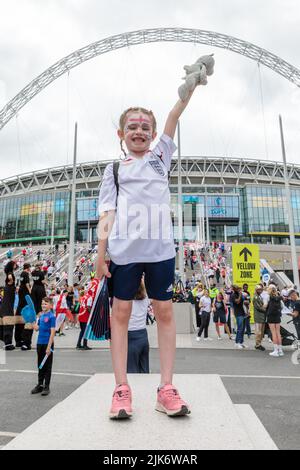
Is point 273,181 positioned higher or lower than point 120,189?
higher

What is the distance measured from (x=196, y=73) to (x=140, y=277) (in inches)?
55.4

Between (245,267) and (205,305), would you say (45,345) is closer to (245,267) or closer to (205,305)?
(205,305)

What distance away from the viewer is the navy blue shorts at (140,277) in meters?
2.18

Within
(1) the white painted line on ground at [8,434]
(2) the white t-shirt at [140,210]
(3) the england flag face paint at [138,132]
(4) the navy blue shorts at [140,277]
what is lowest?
(1) the white painted line on ground at [8,434]

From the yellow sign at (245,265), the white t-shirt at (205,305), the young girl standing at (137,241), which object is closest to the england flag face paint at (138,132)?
the young girl standing at (137,241)

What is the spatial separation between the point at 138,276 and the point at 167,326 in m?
0.38

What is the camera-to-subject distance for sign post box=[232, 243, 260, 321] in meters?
12.9

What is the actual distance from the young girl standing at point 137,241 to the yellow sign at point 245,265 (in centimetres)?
1099

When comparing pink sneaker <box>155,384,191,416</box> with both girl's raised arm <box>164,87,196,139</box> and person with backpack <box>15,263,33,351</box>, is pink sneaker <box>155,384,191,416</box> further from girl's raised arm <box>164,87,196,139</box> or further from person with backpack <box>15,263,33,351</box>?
person with backpack <box>15,263,33,351</box>

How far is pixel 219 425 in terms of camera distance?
169cm

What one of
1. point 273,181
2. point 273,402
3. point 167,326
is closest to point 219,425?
point 167,326

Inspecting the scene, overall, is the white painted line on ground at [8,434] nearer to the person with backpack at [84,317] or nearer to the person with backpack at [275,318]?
the person with backpack at [84,317]


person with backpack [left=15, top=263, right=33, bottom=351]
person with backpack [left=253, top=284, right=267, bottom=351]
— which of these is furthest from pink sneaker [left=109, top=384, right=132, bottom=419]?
person with backpack [left=253, top=284, right=267, bottom=351]
